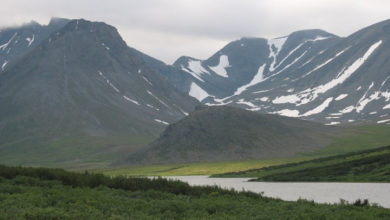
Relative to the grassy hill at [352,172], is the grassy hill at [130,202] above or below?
below

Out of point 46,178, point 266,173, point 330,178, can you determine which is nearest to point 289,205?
point 46,178

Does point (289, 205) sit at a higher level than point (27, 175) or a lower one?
lower

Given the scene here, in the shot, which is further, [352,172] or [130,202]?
[352,172]

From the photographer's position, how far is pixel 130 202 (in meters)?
43.1

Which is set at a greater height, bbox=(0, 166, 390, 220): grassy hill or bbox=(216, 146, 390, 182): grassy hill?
bbox=(216, 146, 390, 182): grassy hill

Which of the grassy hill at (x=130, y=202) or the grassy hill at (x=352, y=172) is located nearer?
the grassy hill at (x=130, y=202)

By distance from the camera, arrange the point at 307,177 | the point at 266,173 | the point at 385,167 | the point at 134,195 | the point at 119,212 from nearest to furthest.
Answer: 1. the point at 119,212
2. the point at 134,195
3. the point at 385,167
4. the point at 307,177
5. the point at 266,173

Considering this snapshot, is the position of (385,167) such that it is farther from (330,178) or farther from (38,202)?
(38,202)

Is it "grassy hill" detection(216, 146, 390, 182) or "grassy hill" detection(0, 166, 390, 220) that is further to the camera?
"grassy hill" detection(216, 146, 390, 182)

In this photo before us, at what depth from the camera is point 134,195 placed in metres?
49.2

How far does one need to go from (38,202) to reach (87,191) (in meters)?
6.24

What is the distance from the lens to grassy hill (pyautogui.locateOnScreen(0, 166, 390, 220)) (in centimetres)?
3791

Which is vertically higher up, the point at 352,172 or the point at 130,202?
the point at 352,172

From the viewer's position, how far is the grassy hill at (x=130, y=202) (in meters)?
37.9
